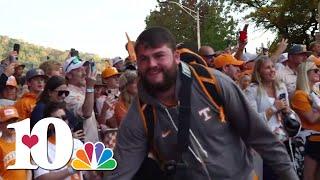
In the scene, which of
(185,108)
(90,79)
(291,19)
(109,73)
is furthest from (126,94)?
(291,19)

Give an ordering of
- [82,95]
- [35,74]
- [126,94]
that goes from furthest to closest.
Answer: [35,74], [126,94], [82,95]

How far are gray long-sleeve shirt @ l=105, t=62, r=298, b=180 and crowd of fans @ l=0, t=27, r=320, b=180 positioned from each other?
6.15 feet

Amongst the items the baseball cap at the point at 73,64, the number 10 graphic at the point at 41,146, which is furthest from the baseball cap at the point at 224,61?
the number 10 graphic at the point at 41,146

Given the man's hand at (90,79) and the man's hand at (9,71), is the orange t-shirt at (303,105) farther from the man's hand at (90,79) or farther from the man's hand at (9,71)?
the man's hand at (9,71)

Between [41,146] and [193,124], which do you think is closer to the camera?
[193,124]

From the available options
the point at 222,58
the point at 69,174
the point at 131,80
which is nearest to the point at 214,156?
the point at 69,174

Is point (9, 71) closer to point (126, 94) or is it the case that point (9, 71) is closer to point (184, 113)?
point (126, 94)

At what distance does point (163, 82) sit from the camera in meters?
3.40

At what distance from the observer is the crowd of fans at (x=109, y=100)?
5.67 metres

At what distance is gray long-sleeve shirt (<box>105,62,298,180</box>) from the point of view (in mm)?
3459

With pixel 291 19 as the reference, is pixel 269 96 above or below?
below

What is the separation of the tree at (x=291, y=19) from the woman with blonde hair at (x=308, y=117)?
28737 mm

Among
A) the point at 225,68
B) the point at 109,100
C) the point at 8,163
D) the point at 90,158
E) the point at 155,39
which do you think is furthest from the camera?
the point at 225,68

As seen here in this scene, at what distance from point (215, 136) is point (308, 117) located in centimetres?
406
